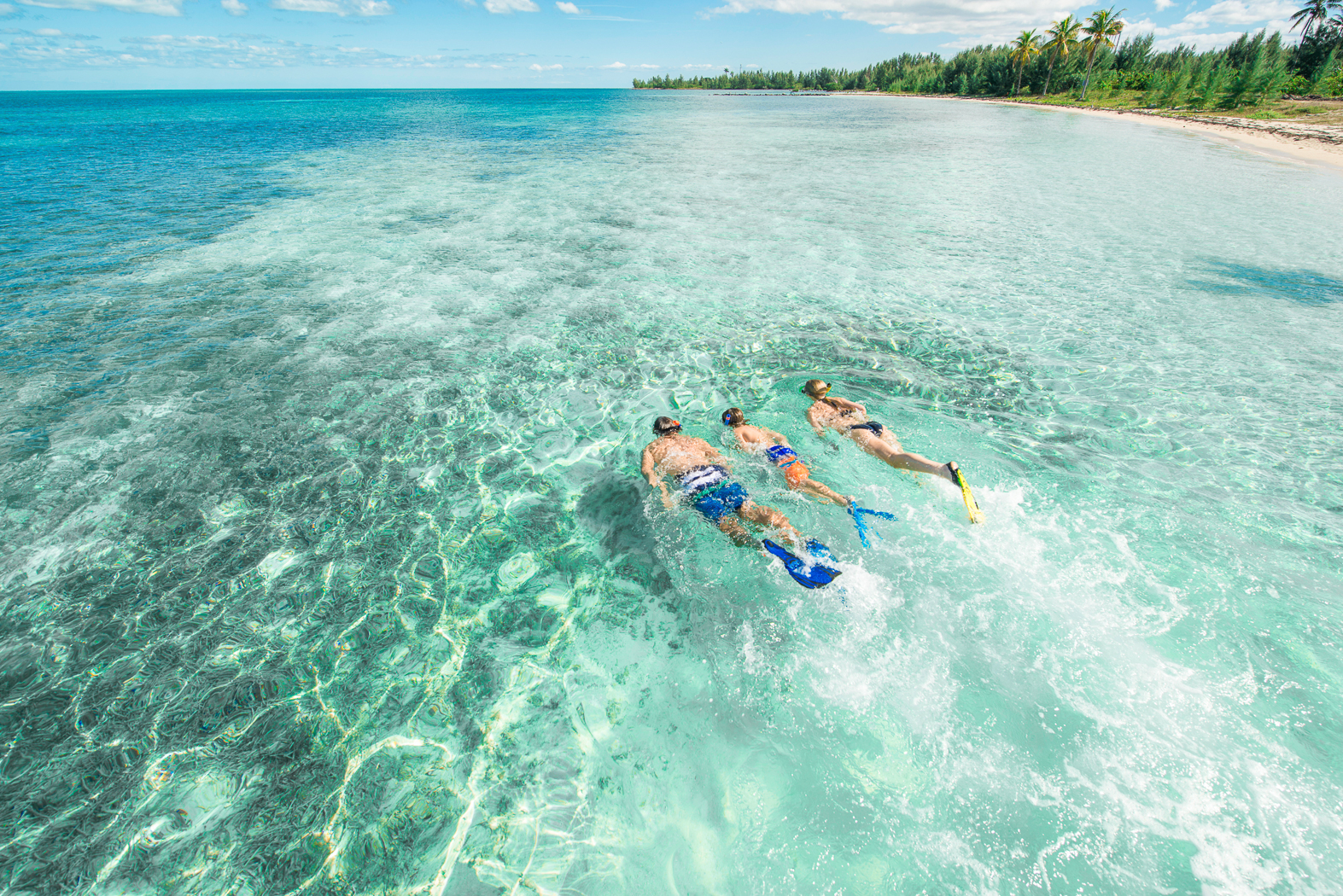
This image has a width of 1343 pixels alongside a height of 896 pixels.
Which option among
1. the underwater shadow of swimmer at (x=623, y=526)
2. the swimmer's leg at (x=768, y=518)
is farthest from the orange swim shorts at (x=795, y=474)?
the underwater shadow of swimmer at (x=623, y=526)

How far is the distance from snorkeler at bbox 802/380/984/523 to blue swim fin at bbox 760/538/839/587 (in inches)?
88.7

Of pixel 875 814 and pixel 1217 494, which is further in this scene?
pixel 1217 494

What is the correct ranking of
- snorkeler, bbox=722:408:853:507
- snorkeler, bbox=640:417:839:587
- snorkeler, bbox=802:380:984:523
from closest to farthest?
1. snorkeler, bbox=640:417:839:587
2. snorkeler, bbox=802:380:984:523
3. snorkeler, bbox=722:408:853:507

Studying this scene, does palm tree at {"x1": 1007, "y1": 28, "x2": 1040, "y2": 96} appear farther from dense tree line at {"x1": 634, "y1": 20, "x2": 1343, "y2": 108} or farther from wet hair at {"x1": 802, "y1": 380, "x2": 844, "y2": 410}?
wet hair at {"x1": 802, "y1": 380, "x2": 844, "y2": 410}

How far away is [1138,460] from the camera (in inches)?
320

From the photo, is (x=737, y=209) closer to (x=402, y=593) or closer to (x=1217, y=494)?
(x=1217, y=494)

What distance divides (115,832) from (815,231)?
22.1 m

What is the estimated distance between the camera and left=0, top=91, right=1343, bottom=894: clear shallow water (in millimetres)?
4312

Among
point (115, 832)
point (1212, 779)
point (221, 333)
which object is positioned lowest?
point (115, 832)

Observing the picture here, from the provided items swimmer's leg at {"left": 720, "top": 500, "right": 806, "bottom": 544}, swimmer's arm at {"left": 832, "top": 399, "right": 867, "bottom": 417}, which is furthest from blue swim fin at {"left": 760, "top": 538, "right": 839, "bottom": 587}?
swimmer's arm at {"left": 832, "top": 399, "right": 867, "bottom": 417}

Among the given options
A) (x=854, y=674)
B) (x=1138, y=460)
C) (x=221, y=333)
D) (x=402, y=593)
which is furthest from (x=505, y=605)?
(x=221, y=333)

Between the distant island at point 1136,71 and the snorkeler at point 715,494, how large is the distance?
85339 mm

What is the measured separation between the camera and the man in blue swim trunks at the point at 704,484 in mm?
6770

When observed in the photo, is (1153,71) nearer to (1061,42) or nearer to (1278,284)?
(1061,42)
